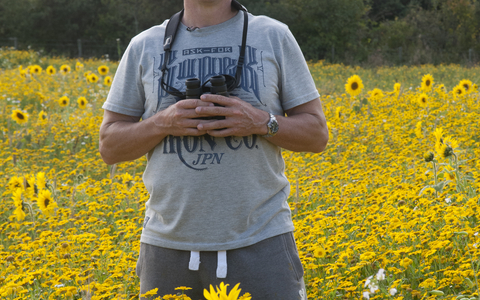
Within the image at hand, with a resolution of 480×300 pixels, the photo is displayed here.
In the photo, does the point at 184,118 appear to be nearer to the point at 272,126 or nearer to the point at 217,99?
the point at 217,99

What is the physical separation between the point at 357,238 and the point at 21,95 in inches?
294

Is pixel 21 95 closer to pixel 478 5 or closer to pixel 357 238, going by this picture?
pixel 357 238

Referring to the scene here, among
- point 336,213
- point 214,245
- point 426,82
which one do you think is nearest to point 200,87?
point 214,245

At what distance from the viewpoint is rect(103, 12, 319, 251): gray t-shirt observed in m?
1.50

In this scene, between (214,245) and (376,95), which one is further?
(376,95)

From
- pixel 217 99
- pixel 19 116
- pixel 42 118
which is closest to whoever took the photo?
pixel 217 99

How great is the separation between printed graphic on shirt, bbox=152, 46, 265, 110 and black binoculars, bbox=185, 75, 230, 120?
4.0 inches

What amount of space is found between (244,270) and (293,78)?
0.64 metres

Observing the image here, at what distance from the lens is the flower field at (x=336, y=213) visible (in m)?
2.22

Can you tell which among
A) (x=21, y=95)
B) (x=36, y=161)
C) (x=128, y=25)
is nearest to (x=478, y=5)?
(x=128, y=25)

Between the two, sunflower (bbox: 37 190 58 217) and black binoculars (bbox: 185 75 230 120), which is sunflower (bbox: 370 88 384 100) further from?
black binoculars (bbox: 185 75 230 120)

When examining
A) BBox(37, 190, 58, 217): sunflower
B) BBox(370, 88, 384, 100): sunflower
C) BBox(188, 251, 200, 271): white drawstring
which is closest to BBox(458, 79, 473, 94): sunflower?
BBox(370, 88, 384, 100): sunflower

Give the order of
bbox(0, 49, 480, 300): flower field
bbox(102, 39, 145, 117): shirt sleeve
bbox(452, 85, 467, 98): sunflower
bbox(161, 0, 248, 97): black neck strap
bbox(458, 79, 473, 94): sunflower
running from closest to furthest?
bbox(161, 0, 248, 97): black neck strap → bbox(102, 39, 145, 117): shirt sleeve → bbox(0, 49, 480, 300): flower field → bbox(452, 85, 467, 98): sunflower → bbox(458, 79, 473, 94): sunflower

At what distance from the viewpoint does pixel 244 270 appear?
1494mm
